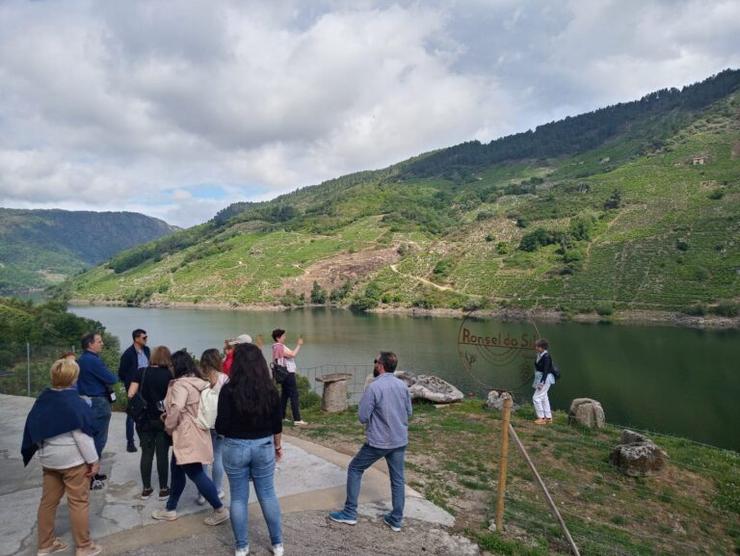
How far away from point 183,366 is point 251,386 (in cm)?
150

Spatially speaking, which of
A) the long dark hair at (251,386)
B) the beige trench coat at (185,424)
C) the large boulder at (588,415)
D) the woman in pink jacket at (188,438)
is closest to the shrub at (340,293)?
the large boulder at (588,415)

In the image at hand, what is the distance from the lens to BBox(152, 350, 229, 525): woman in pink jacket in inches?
190

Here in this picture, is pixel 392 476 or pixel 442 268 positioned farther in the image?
pixel 442 268

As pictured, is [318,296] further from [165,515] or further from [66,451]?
[66,451]

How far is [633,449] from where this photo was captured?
8.69m

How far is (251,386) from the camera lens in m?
4.24

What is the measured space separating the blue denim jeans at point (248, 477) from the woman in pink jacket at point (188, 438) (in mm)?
734

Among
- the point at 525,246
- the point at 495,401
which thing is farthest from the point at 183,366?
the point at 525,246

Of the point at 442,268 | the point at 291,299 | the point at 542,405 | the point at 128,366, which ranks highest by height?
the point at 442,268

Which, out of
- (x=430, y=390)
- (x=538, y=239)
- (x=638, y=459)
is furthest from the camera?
(x=538, y=239)

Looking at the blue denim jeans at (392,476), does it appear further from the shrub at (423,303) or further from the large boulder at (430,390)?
the shrub at (423,303)

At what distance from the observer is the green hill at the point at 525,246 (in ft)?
206

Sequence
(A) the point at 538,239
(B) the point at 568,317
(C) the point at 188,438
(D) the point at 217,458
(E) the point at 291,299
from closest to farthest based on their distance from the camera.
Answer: (C) the point at 188,438
(D) the point at 217,458
(B) the point at 568,317
(A) the point at 538,239
(E) the point at 291,299

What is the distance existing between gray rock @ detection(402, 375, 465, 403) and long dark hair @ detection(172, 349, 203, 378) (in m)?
8.50
